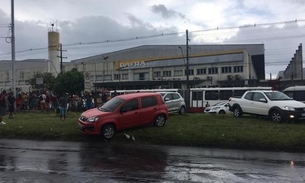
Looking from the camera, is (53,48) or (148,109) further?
(53,48)

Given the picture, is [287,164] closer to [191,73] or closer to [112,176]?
[112,176]

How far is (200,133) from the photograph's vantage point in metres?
15.5

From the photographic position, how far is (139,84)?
257 ft

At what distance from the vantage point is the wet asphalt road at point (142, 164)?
851 cm

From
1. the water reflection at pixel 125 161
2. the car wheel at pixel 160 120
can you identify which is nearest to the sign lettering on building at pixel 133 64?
the car wheel at pixel 160 120

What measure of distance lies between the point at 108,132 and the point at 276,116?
27.0 feet

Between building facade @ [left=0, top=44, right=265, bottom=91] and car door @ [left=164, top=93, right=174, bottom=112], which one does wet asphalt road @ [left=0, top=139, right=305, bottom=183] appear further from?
building facade @ [left=0, top=44, right=265, bottom=91]

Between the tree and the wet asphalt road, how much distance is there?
60201 mm

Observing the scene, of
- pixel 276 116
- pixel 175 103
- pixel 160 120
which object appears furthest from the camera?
pixel 175 103

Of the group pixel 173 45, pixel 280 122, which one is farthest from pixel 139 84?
pixel 280 122

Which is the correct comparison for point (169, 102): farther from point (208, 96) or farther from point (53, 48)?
point (53, 48)

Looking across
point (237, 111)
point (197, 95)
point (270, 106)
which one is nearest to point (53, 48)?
point (197, 95)

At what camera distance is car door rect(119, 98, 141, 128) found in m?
16.0

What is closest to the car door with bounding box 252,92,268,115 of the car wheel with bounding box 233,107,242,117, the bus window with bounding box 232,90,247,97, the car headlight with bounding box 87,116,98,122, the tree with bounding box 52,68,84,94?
the car wheel with bounding box 233,107,242,117
